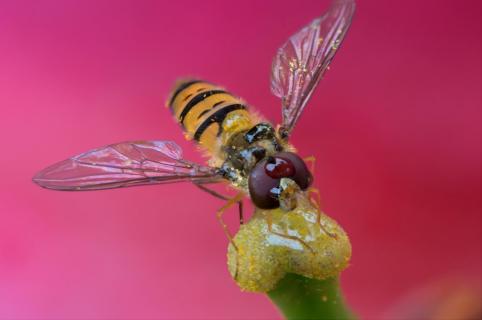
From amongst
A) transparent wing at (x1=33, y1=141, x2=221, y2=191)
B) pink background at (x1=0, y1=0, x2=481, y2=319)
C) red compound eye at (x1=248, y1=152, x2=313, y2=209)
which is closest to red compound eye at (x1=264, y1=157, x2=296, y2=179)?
red compound eye at (x1=248, y1=152, x2=313, y2=209)

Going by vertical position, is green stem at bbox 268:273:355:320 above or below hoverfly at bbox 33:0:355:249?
below

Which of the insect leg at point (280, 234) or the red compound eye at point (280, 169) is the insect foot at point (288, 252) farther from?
the red compound eye at point (280, 169)

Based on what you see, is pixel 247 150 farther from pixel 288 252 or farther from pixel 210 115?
pixel 288 252

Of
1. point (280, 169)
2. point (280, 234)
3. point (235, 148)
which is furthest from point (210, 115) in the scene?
point (280, 234)

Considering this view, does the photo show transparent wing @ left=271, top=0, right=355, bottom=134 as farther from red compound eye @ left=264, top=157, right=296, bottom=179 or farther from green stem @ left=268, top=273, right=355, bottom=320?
green stem @ left=268, top=273, right=355, bottom=320

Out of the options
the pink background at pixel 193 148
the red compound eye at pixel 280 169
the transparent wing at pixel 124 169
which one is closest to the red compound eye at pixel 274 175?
the red compound eye at pixel 280 169

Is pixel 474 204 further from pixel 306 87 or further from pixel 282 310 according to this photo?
pixel 282 310
